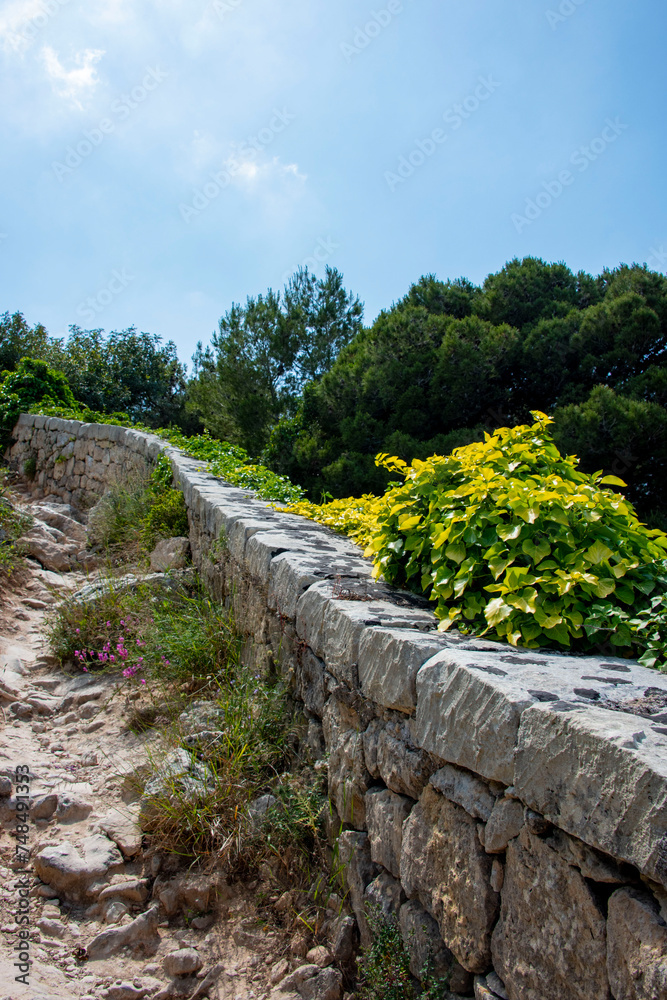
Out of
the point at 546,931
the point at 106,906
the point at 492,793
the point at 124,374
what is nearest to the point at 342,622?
the point at 492,793

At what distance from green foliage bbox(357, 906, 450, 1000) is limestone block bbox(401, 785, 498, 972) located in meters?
0.11

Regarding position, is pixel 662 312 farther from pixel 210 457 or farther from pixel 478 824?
pixel 478 824

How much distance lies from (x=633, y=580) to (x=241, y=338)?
1351 centimetres

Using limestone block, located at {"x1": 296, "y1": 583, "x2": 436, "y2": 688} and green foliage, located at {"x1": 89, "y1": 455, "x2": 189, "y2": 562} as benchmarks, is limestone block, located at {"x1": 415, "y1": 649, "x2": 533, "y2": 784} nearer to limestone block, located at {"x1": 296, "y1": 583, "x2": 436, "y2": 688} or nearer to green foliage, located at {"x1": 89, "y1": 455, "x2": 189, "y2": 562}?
limestone block, located at {"x1": 296, "y1": 583, "x2": 436, "y2": 688}

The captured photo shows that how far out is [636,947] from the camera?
102cm

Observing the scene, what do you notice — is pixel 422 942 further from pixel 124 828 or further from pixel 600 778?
pixel 124 828

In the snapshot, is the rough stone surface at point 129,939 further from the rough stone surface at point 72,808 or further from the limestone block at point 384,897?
the limestone block at point 384,897

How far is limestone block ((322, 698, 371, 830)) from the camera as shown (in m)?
1.94

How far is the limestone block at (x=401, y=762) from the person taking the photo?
167cm

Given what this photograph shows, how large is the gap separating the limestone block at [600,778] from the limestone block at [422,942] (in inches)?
20.8

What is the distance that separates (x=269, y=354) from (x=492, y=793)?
13.8 meters

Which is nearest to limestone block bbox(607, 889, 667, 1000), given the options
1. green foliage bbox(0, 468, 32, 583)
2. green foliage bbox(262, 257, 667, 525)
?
green foliage bbox(0, 468, 32, 583)

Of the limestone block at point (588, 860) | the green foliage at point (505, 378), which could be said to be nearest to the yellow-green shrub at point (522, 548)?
the limestone block at point (588, 860)

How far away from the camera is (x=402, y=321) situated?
941 cm
